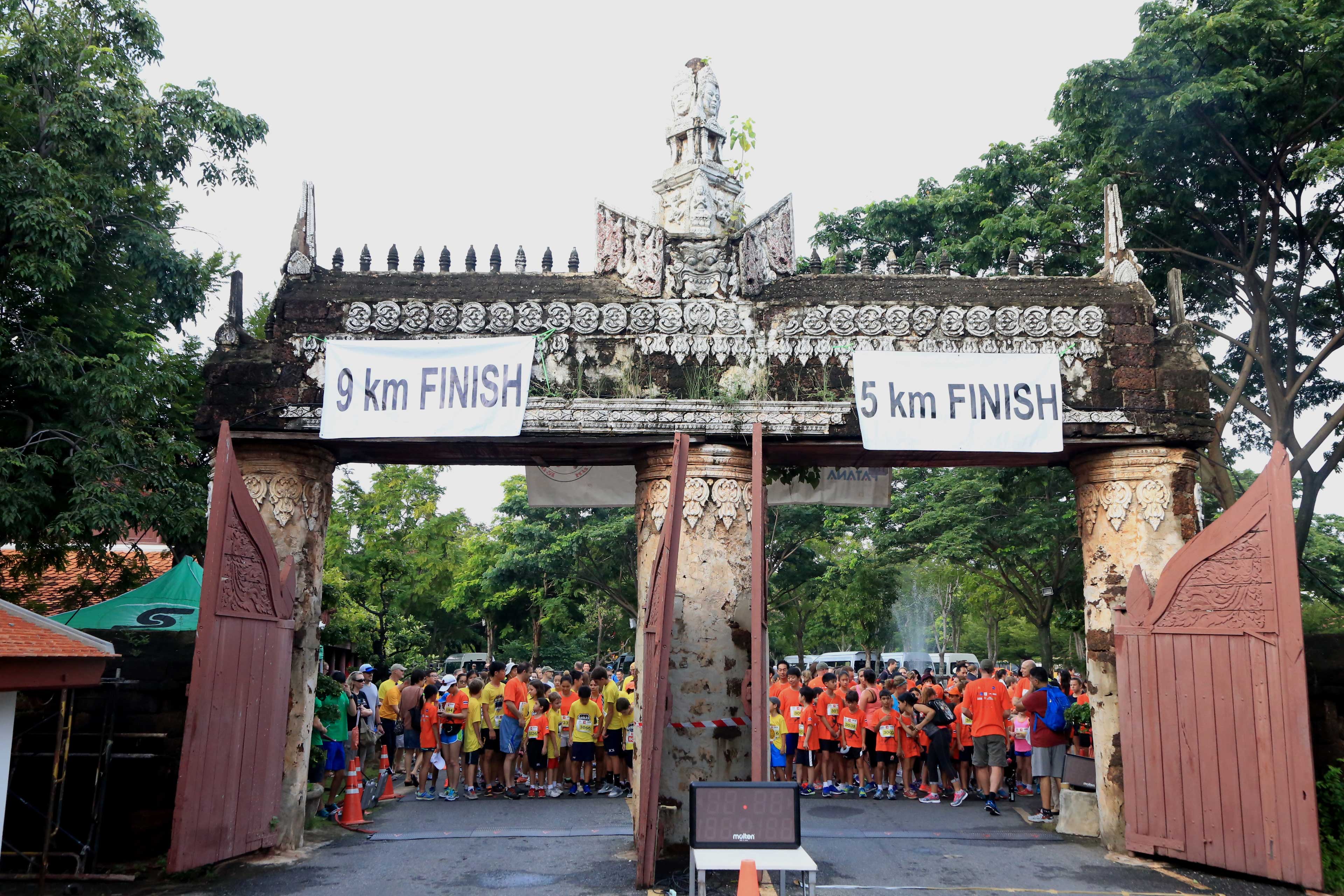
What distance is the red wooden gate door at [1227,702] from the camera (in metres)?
7.39

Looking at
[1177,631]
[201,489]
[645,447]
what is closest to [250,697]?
[645,447]

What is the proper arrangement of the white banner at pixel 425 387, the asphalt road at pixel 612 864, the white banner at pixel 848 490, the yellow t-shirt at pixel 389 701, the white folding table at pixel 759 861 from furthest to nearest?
the yellow t-shirt at pixel 389 701 → the white banner at pixel 848 490 → the white banner at pixel 425 387 → the asphalt road at pixel 612 864 → the white folding table at pixel 759 861

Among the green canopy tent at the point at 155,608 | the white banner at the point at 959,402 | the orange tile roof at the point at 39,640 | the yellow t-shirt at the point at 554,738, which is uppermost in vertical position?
the white banner at the point at 959,402

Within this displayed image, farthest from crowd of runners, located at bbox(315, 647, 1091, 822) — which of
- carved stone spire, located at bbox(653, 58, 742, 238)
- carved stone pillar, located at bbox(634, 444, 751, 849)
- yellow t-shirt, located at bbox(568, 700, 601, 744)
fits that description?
carved stone spire, located at bbox(653, 58, 742, 238)

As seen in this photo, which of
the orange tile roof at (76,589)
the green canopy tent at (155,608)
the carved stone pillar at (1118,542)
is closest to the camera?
the carved stone pillar at (1118,542)

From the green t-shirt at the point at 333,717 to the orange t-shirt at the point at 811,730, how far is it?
20.1 feet

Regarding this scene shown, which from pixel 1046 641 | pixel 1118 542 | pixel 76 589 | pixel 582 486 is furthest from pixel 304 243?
pixel 1046 641

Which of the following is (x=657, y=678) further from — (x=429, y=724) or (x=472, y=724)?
(x=429, y=724)

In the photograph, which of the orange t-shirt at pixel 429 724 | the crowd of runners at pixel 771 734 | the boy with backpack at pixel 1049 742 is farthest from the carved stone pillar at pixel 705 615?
the orange t-shirt at pixel 429 724

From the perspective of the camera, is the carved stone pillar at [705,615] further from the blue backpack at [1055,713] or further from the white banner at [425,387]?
the blue backpack at [1055,713]

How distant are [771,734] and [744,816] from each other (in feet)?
20.1

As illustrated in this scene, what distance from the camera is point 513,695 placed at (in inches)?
516

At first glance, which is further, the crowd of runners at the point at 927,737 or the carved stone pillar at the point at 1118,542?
the crowd of runners at the point at 927,737

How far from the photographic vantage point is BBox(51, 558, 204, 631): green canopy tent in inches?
413
